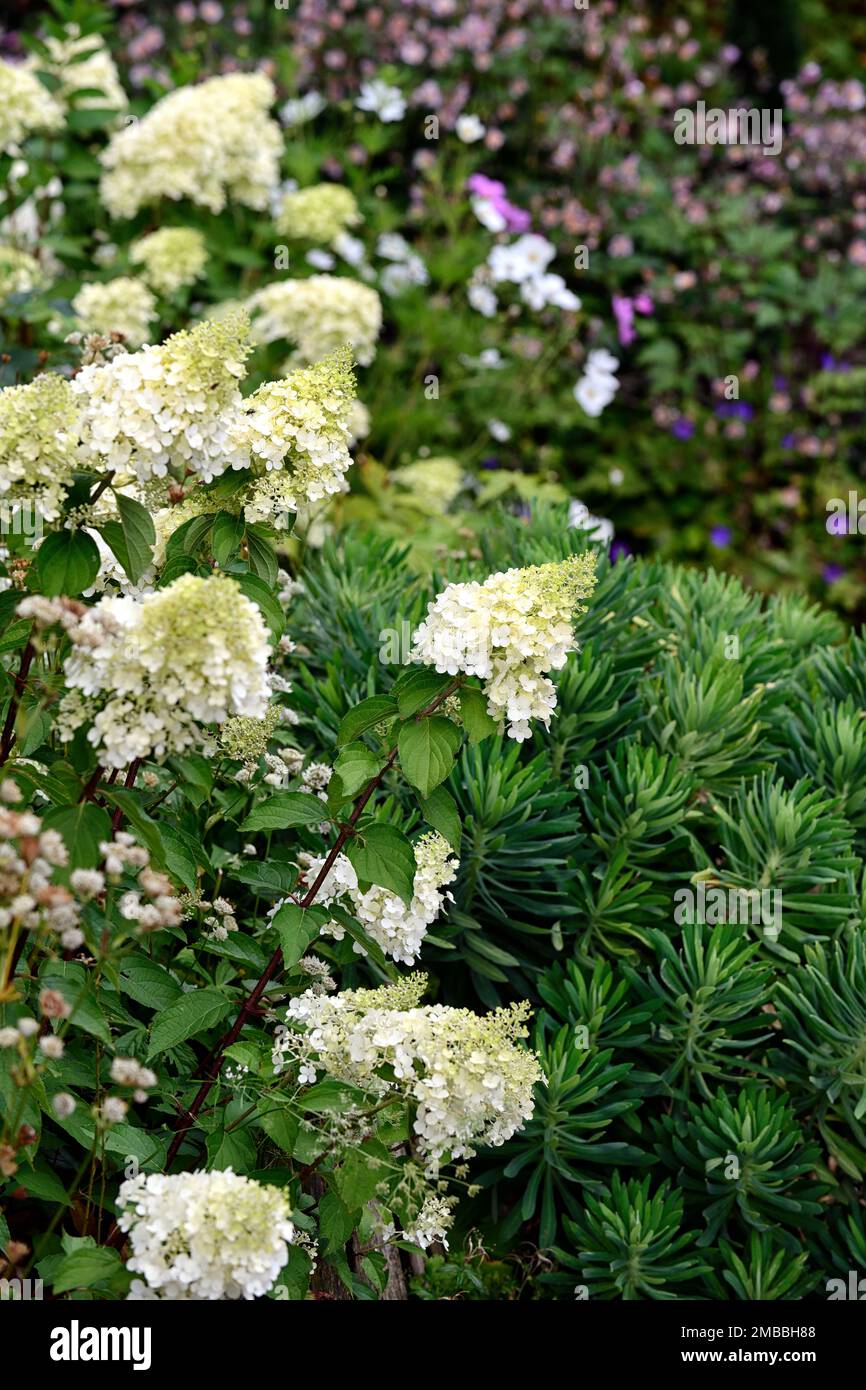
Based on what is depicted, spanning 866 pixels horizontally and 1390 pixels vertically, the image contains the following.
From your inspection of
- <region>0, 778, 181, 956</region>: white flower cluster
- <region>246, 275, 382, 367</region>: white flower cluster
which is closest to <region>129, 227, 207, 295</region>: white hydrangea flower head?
<region>246, 275, 382, 367</region>: white flower cluster

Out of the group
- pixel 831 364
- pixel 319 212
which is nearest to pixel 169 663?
pixel 319 212

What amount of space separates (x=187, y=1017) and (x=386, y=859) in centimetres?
34

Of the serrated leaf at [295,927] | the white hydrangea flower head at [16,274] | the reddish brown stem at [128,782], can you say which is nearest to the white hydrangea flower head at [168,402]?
the reddish brown stem at [128,782]

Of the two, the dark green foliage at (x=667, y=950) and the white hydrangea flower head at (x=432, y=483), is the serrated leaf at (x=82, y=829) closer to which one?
the dark green foliage at (x=667, y=950)

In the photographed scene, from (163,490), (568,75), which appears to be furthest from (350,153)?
(163,490)

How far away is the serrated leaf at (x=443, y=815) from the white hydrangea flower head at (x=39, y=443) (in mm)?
601

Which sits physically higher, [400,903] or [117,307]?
[117,307]

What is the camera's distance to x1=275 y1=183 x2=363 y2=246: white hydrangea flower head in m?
4.64

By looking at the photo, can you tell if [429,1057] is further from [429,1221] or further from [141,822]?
[141,822]

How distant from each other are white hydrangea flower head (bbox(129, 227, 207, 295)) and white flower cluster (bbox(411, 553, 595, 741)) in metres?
2.76

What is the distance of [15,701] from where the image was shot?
1917mm

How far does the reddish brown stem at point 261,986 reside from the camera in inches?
77.0

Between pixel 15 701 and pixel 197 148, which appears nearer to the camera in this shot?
pixel 15 701

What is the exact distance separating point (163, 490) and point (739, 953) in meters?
1.26
